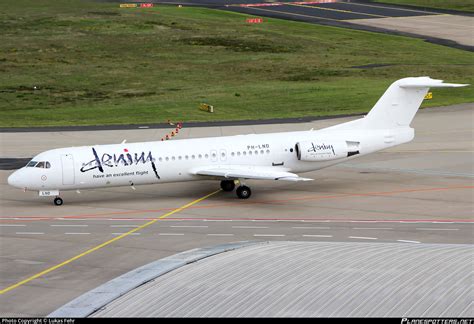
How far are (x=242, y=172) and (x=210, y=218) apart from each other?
4.40 m

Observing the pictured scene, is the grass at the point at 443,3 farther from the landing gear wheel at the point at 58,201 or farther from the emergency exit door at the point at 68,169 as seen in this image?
the emergency exit door at the point at 68,169

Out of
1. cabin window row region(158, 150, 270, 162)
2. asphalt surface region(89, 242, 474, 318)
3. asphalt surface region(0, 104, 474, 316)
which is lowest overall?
asphalt surface region(0, 104, 474, 316)

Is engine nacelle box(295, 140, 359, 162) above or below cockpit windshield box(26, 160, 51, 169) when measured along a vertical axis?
above

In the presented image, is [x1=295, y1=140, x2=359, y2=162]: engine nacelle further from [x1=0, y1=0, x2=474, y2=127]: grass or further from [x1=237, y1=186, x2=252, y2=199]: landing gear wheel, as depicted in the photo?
[x1=0, y1=0, x2=474, y2=127]: grass

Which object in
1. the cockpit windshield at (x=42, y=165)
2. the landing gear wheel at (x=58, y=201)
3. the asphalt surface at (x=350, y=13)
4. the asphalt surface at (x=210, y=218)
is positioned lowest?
the landing gear wheel at (x=58, y=201)

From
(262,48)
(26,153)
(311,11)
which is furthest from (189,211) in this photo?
(311,11)

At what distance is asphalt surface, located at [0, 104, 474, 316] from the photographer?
3725 cm

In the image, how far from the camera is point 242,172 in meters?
49.6

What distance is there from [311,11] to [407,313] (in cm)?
11645

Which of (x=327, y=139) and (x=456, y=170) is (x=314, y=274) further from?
(x=456, y=170)

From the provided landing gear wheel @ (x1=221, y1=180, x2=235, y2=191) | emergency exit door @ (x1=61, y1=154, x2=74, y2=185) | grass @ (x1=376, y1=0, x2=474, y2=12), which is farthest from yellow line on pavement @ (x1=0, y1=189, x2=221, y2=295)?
grass @ (x1=376, y1=0, x2=474, y2=12)

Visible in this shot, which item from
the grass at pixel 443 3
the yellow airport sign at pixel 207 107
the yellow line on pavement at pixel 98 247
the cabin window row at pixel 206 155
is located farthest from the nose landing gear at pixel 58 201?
the grass at pixel 443 3

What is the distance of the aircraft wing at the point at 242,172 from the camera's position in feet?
160

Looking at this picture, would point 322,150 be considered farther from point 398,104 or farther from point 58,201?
point 58,201
